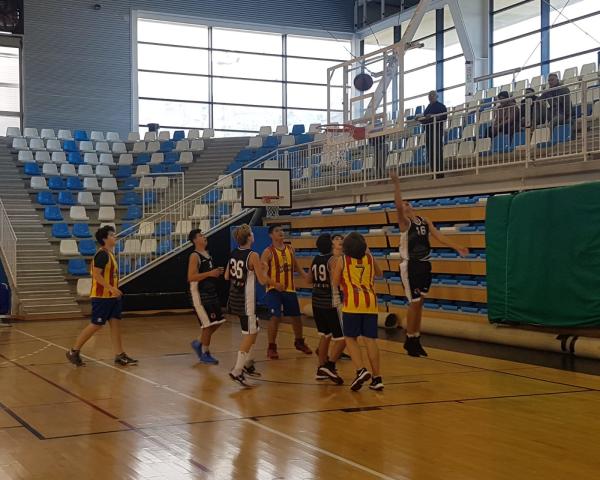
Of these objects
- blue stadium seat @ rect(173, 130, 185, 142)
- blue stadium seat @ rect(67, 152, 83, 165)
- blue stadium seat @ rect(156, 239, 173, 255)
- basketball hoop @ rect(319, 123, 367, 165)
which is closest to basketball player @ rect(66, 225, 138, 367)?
basketball hoop @ rect(319, 123, 367, 165)

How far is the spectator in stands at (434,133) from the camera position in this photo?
15727 mm

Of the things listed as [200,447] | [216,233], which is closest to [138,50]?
[216,233]

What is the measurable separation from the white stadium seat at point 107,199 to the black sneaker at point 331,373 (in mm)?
16046

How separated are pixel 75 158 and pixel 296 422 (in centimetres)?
2058

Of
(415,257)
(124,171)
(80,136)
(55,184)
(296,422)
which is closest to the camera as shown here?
(296,422)

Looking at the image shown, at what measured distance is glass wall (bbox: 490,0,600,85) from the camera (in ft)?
76.9

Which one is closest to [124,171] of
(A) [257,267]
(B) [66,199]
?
(B) [66,199]

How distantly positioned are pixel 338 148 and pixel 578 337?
8935 mm

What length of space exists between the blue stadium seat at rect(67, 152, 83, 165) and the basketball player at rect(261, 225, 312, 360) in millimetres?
15961

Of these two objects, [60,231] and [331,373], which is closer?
[331,373]

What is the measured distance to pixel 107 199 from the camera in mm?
24453

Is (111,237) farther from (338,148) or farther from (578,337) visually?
(338,148)

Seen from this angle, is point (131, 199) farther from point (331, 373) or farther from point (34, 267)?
point (331, 373)

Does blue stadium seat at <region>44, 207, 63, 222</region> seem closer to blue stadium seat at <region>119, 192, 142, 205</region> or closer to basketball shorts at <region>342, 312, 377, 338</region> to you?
blue stadium seat at <region>119, 192, 142, 205</region>
